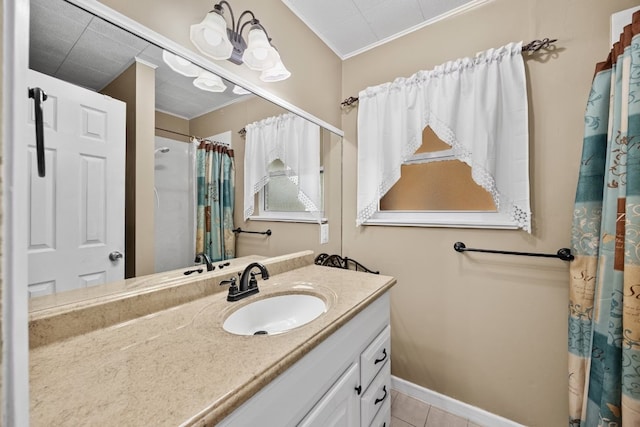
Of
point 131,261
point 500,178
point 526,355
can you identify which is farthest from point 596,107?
point 131,261

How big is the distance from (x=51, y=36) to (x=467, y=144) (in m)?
1.72

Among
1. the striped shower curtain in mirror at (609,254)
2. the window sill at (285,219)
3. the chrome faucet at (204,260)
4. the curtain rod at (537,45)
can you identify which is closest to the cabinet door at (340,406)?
the chrome faucet at (204,260)

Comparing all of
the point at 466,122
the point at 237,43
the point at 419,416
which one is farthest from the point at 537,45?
the point at 419,416

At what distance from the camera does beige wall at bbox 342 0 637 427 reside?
1215 millimetres

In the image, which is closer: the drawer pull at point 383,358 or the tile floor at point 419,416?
the drawer pull at point 383,358

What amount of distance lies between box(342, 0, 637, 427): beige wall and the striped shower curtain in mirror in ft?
0.40

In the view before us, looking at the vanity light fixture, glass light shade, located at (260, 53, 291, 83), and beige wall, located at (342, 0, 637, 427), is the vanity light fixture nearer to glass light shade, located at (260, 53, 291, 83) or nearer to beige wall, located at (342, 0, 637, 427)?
glass light shade, located at (260, 53, 291, 83)

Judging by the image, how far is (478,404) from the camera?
1437 millimetres

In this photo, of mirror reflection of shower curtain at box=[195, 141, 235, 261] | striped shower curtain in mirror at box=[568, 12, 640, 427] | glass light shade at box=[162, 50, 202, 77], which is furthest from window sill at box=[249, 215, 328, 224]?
striped shower curtain in mirror at box=[568, 12, 640, 427]

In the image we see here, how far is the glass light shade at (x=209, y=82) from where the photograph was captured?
101 cm

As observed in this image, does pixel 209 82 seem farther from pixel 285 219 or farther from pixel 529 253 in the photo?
pixel 529 253

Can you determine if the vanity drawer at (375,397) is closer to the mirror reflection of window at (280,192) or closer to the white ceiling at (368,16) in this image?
the mirror reflection of window at (280,192)

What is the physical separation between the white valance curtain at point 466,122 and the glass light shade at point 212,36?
103 centimetres

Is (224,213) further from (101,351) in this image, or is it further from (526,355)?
(526,355)
